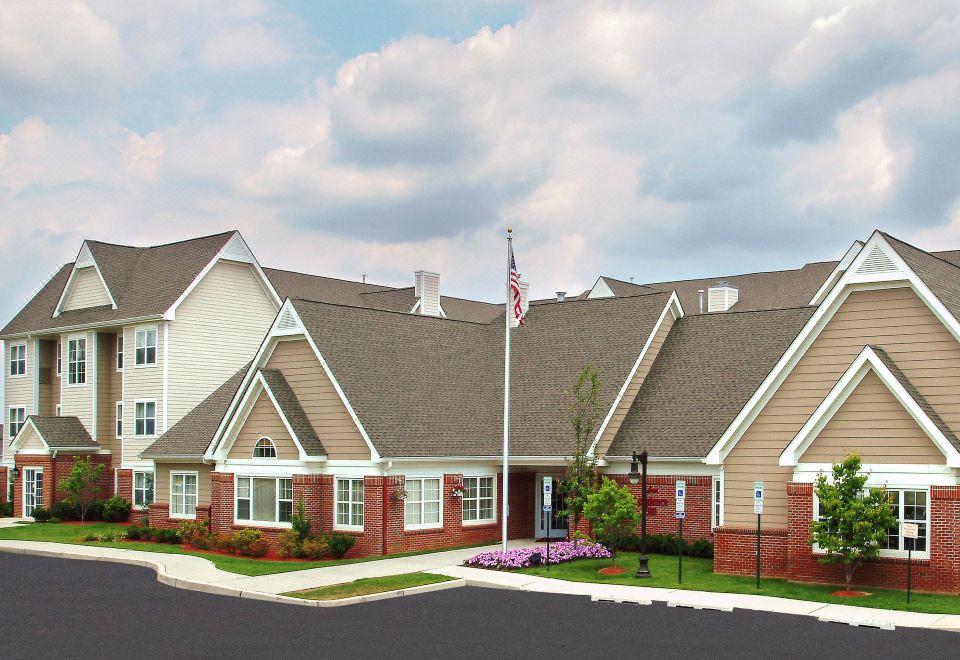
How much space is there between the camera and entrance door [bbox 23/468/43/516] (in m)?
45.9

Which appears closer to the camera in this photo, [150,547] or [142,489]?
[150,547]

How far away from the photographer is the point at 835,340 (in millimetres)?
24594

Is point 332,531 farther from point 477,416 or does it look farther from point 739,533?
Answer: point 739,533

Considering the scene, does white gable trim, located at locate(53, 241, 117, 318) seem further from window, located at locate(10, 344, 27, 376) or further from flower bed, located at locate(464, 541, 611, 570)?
flower bed, located at locate(464, 541, 611, 570)

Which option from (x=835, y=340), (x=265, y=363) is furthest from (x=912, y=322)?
(x=265, y=363)

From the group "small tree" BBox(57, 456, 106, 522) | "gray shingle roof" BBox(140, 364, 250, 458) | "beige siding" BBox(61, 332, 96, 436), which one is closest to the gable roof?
"beige siding" BBox(61, 332, 96, 436)

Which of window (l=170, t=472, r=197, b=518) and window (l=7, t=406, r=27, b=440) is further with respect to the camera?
window (l=7, t=406, r=27, b=440)

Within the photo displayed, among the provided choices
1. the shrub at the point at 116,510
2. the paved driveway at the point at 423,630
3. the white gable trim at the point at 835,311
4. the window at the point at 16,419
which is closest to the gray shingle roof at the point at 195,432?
the shrub at the point at 116,510

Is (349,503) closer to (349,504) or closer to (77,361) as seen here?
(349,504)

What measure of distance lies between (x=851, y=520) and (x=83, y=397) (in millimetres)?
36465

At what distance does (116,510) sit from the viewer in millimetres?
43219

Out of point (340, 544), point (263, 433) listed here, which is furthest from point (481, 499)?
point (263, 433)

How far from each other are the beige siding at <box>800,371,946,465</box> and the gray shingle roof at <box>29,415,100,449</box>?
33.6m

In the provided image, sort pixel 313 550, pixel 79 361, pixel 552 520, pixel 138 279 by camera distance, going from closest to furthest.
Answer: pixel 313 550, pixel 552 520, pixel 138 279, pixel 79 361
